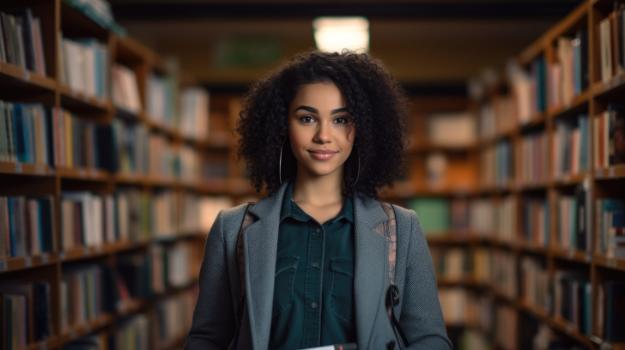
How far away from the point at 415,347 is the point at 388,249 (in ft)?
0.82

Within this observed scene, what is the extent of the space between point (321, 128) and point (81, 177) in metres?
1.84

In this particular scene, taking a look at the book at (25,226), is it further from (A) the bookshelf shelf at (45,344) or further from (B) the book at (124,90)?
(B) the book at (124,90)

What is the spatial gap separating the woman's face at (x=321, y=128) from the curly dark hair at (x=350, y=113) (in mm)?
29

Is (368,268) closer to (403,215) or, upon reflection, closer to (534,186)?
(403,215)

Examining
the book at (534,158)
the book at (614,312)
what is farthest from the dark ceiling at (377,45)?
the book at (614,312)

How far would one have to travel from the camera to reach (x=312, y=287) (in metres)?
1.62

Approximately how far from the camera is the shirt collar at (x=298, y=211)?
1.71 metres

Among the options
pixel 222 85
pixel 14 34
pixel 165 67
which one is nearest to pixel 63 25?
pixel 14 34

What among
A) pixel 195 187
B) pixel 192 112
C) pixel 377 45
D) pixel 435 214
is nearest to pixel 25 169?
pixel 192 112

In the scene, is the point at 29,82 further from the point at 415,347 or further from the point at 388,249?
the point at 415,347

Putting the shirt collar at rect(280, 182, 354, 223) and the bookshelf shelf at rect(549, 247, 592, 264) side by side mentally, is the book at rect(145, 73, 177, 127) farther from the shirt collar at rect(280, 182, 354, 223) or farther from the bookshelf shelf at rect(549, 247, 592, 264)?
the shirt collar at rect(280, 182, 354, 223)

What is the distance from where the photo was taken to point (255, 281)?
1601 mm

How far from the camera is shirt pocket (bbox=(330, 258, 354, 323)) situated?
5.30 feet

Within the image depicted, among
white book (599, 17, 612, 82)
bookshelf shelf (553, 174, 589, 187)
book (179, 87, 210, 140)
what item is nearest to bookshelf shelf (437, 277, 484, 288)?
book (179, 87, 210, 140)
